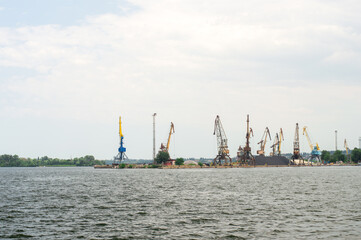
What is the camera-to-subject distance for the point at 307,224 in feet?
121

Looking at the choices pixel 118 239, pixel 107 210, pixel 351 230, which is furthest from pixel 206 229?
pixel 107 210

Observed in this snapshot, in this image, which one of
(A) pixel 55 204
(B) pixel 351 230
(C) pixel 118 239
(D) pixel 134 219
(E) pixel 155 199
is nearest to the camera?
(C) pixel 118 239

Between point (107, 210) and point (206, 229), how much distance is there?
17524 mm

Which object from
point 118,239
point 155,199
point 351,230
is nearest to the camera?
point 118,239

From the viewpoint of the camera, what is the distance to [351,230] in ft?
111

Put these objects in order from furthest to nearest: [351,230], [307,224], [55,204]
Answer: [55,204], [307,224], [351,230]

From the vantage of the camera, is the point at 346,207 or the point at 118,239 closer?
the point at 118,239

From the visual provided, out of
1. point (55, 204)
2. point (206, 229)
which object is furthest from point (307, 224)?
point (55, 204)

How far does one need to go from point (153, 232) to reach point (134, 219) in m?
7.62

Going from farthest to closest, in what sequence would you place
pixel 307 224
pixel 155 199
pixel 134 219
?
pixel 155 199, pixel 134 219, pixel 307 224

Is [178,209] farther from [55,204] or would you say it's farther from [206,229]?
[55,204]

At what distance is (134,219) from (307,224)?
55.8 ft

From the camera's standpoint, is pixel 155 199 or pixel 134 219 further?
pixel 155 199

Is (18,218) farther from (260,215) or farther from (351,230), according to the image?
(351,230)
